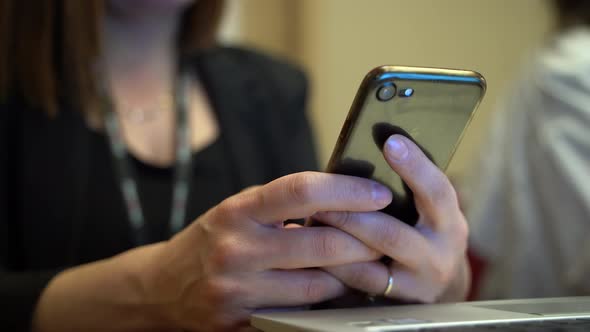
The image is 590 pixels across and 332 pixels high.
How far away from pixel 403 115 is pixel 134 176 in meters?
0.38

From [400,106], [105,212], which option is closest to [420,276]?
[400,106]

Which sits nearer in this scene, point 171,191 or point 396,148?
point 396,148

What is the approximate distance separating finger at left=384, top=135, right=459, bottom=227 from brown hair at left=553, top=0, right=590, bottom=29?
0.62m

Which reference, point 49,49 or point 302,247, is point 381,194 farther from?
point 49,49

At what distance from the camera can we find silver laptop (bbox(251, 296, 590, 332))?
0.81ft

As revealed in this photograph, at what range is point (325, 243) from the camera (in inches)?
12.1

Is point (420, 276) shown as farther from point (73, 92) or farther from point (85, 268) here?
point (73, 92)

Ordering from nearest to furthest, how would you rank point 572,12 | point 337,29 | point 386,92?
point 386,92, point 572,12, point 337,29

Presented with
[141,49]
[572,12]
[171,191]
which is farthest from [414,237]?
[572,12]

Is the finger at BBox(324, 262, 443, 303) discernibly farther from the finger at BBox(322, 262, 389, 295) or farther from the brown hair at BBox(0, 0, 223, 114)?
the brown hair at BBox(0, 0, 223, 114)

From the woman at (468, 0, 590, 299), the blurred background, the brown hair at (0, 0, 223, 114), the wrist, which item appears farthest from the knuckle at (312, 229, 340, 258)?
the blurred background

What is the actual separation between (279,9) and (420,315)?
979 mm

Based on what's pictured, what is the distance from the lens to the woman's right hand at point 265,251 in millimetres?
289

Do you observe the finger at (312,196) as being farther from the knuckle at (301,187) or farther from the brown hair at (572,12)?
the brown hair at (572,12)
